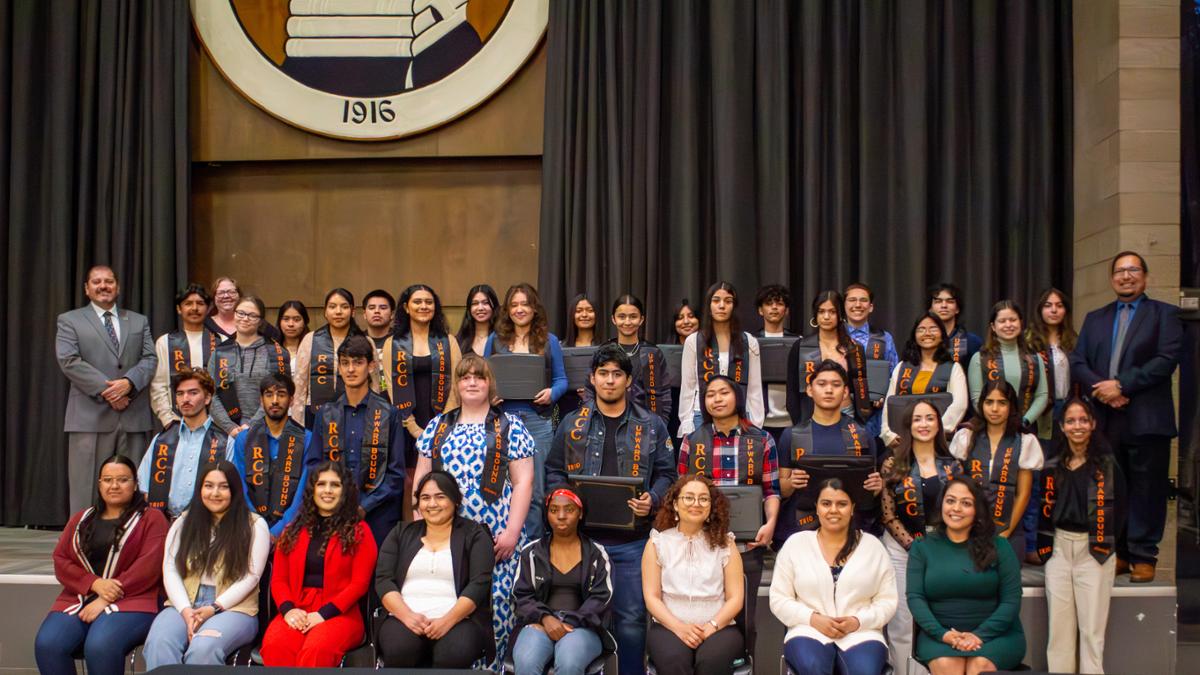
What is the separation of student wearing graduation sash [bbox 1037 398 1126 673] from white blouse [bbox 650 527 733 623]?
1432mm

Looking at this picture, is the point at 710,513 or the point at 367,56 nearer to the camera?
the point at 710,513

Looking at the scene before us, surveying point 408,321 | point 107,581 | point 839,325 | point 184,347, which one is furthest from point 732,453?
point 184,347

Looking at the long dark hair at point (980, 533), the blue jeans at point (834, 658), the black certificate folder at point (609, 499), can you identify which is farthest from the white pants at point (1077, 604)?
the black certificate folder at point (609, 499)

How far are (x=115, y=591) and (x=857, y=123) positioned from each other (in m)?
5.01

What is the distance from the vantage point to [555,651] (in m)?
3.92

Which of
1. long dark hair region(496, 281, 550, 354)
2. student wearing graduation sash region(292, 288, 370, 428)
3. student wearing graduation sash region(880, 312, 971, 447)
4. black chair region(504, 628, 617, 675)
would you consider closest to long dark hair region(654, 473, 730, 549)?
black chair region(504, 628, 617, 675)

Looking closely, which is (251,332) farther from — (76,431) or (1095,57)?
(1095,57)

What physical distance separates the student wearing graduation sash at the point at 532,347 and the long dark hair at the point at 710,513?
0.99 meters

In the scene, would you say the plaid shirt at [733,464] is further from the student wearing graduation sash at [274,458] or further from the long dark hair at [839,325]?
the student wearing graduation sash at [274,458]

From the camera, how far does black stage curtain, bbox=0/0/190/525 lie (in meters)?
7.06

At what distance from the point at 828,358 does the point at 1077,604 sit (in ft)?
5.03

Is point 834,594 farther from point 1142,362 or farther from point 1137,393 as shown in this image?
point 1142,362

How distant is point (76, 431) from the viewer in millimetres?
5926

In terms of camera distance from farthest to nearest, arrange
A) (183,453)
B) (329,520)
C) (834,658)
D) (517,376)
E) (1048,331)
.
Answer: (1048,331)
(517,376)
(183,453)
(329,520)
(834,658)
